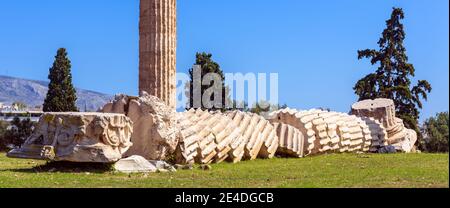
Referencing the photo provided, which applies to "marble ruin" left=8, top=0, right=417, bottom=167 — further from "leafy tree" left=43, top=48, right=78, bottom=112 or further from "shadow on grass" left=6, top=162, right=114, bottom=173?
"leafy tree" left=43, top=48, right=78, bottom=112

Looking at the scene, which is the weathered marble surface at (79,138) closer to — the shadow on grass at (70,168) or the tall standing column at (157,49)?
the shadow on grass at (70,168)

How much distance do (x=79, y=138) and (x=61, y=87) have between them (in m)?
19.7

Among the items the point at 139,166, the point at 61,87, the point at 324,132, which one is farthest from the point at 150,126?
the point at 61,87

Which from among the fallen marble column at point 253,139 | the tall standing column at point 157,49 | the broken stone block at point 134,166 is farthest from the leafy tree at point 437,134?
the broken stone block at point 134,166

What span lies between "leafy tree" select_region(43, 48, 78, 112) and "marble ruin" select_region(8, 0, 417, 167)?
12.3 m

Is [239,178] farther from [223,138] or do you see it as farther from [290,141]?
[290,141]

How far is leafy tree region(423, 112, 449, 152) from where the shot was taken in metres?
42.2

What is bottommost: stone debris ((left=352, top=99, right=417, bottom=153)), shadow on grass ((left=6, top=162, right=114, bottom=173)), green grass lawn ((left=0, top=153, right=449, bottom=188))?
green grass lawn ((left=0, top=153, right=449, bottom=188))

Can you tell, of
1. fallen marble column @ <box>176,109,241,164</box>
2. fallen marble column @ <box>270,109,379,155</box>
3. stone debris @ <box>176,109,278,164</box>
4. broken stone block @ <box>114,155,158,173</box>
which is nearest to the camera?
broken stone block @ <box>114,155,158,173</box>

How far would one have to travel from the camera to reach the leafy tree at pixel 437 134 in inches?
1659

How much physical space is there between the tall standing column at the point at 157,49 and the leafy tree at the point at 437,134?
24.3 metres

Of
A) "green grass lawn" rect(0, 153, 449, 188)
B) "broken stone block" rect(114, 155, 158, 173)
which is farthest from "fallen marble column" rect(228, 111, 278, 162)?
"broken stone block" rect(114, 155, 158, 173)
